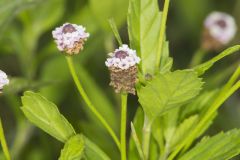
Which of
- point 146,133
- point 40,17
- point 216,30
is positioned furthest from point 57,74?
point 146,133

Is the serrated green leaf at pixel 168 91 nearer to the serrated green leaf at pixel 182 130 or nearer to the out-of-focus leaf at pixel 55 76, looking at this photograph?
the serrated green leaf at pixel 182 130

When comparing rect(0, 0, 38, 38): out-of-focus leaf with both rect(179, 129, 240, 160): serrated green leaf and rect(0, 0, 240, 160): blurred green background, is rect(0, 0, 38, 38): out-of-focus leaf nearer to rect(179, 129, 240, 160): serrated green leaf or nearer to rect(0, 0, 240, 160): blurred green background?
rect(0, 0, 240, 160): blurred green background

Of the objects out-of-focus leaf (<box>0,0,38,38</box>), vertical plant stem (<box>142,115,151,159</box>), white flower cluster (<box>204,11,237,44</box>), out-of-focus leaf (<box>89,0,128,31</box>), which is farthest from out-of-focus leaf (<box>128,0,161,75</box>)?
white flower cluster (<box>204,11,237,44</box>)

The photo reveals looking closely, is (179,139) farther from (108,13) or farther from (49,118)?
(108,13)

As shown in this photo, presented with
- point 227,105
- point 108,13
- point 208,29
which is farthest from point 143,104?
point 227,105

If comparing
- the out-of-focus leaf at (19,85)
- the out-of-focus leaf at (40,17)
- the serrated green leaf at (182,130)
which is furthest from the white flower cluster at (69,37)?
the out-of-focus leaf at (40,17)

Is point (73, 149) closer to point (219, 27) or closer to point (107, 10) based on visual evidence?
point (107, 10)
